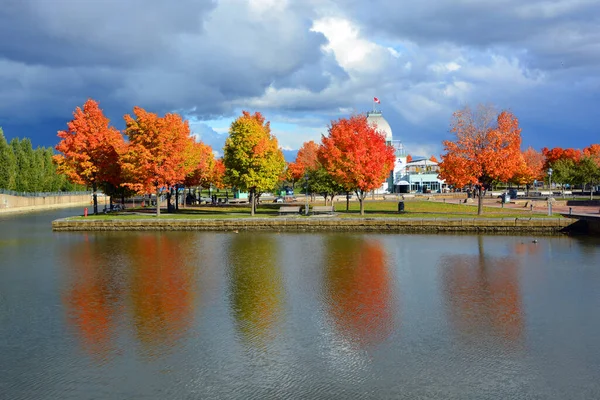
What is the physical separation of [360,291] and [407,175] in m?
104

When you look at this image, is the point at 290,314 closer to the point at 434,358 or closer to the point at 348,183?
the point at 434,358

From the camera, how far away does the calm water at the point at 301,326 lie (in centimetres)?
1491

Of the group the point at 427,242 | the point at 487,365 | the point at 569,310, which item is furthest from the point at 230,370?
the point at 427,242

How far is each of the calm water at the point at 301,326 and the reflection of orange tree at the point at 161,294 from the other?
0.38 ft

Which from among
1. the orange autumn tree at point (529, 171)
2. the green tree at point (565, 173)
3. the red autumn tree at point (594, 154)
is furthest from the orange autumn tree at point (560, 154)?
the green tree at point (565, 173)

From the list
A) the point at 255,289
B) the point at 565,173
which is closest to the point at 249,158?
the point at 255,289

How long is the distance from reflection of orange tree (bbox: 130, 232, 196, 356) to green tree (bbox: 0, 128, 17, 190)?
2656 inches

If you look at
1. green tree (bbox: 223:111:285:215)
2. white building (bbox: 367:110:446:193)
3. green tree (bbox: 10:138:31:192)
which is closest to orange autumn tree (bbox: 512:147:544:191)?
white building (bbox: 367:110:446:193)

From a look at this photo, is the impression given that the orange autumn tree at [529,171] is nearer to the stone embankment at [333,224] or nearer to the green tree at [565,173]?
the green tree at [565,173]

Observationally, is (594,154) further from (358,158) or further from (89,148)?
(89,148)

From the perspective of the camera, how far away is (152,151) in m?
57.8

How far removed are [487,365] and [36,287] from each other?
22405 millimetres

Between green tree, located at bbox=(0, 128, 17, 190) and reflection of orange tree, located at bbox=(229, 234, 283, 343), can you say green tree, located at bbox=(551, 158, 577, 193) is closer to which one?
reflection of orange tree, located at bbox=(229, 234, 283, 343)

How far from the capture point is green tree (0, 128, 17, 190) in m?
95.4
